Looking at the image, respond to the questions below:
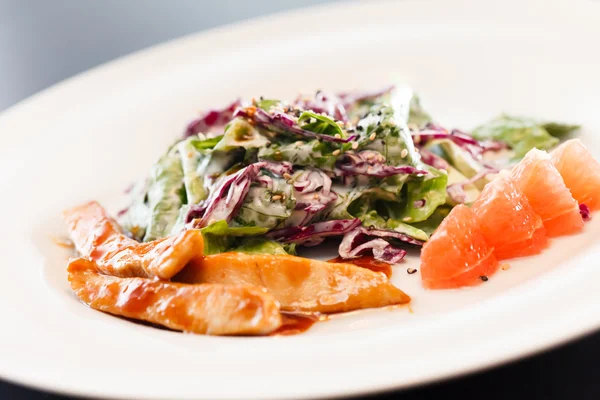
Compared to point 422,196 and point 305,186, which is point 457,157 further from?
point 305,186

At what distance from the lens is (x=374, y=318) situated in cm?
270

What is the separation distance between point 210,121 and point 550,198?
2130mm

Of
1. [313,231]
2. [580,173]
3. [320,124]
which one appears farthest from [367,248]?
[580,173]

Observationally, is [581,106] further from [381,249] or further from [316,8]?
[316,8]

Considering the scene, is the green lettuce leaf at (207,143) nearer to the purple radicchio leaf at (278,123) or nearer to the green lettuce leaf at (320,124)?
the purple radicchio leaf at (278,123)

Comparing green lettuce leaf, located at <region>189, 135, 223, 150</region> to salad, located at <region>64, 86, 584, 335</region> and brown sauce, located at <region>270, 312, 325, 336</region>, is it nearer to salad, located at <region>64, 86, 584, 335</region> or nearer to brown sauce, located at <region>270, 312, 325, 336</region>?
salad, located at <region>64, 86, 584, 335</region>

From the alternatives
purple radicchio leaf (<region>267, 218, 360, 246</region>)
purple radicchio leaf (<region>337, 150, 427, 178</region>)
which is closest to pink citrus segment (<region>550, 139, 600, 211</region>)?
purple radicchio leaf (<region>337, 150, 427, 178</region>)

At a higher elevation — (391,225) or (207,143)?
(207,143)

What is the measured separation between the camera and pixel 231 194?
328 centimetres

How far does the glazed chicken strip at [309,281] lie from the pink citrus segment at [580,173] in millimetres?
1016

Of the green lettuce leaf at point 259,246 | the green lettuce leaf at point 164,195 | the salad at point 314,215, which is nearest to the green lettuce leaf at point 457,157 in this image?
the salad at point 314,215

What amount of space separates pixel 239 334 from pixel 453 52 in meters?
3.39

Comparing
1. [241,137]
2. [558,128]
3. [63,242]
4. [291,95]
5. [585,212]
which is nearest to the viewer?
[585,212]

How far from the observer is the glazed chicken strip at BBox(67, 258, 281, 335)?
2.56 meters
